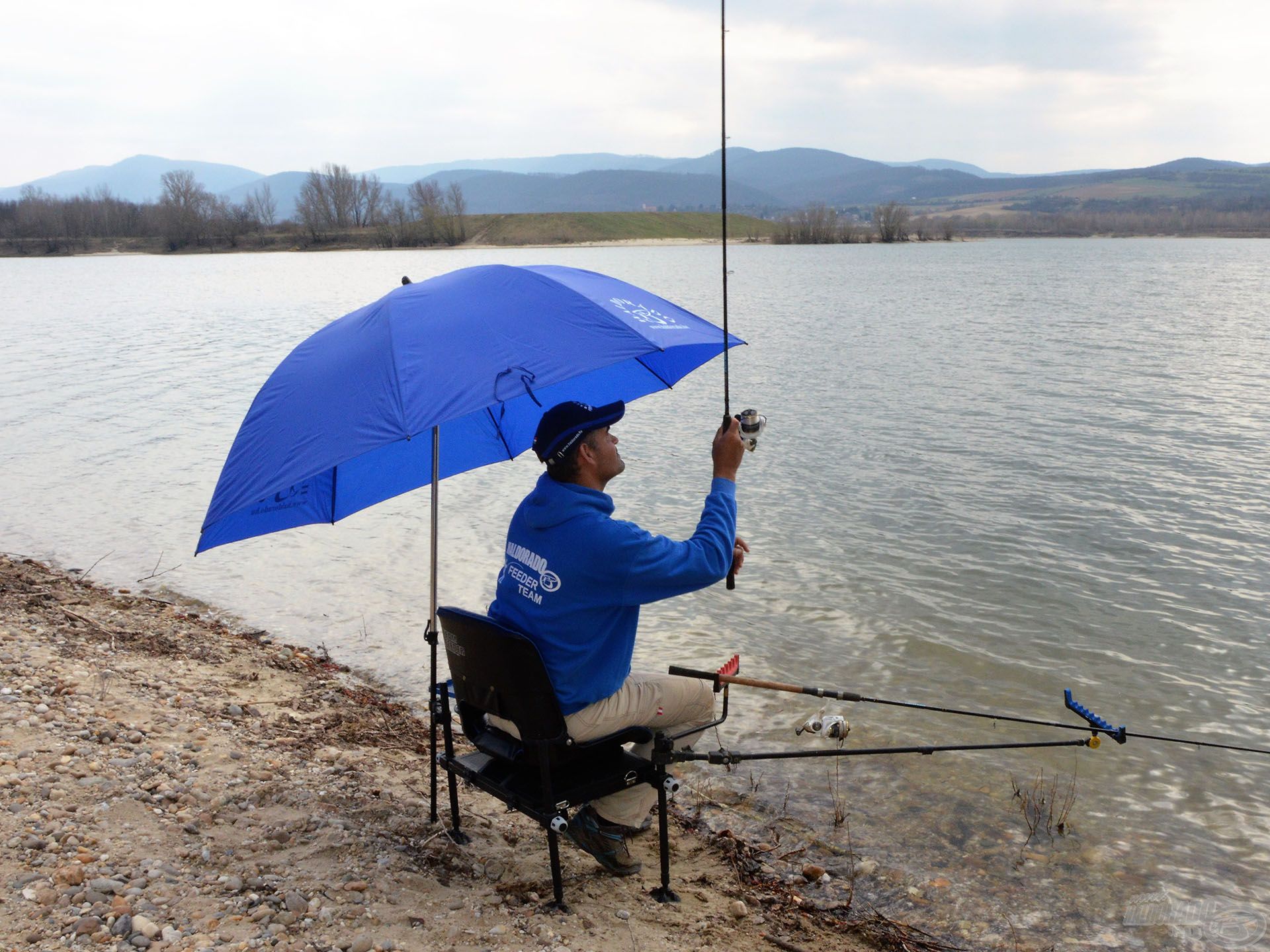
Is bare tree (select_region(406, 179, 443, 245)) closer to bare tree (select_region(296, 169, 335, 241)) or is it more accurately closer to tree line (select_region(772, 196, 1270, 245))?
bare tree (select_region(296, 169, 335, 241))

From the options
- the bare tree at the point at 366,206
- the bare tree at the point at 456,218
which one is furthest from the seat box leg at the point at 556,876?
the bare tree at the point at 366,206

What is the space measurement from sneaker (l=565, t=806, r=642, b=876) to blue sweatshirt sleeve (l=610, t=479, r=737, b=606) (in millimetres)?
1175

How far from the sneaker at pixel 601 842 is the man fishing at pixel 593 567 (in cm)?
58

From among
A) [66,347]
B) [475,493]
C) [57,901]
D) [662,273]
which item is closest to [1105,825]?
[57,901]

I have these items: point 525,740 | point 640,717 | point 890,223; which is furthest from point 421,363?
point 890,223

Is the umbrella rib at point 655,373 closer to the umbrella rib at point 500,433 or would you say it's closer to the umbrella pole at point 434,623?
the umbrella rib at point 500,433

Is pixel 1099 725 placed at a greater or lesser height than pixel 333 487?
lesser

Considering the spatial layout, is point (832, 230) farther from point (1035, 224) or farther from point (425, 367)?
point (425, 367)

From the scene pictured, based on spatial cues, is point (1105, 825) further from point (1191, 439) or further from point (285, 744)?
point (1191, 439)

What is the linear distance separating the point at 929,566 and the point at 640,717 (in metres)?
6.75

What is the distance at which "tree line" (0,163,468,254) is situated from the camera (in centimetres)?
13362

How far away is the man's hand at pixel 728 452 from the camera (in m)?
3.92

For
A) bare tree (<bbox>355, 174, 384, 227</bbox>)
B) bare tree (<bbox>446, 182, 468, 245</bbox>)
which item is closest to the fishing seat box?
bare tree (<bbox>446, 182, 468, 245</bbox>)

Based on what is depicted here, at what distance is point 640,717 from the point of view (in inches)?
160
